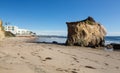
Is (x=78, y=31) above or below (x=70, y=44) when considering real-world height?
above

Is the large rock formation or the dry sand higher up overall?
the large rock formation

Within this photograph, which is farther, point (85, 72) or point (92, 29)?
point (92, 29)

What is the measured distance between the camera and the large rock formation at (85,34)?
26.9 meters

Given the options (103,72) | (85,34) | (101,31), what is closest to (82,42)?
(85,34)

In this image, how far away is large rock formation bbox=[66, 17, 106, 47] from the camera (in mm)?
26891

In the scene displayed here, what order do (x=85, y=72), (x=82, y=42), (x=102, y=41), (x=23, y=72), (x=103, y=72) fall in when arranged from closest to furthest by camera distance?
(x=23, y=72)
(x=85, y=72)
(x=103, y=72)
(x=82, y=42)
(x=102, y=41)

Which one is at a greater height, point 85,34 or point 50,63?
point 85,34

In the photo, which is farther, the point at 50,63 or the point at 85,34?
the point at 85,34

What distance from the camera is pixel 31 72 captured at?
6.04 metres

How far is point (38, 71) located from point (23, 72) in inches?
21.8

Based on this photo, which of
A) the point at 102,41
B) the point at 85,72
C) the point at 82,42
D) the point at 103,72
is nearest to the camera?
the point at 85,72

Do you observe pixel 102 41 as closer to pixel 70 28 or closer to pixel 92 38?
pixel 92 38

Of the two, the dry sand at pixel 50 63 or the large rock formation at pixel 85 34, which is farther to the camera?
the large rock formation at pixel 85 34

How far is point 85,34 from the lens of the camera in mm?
26969
